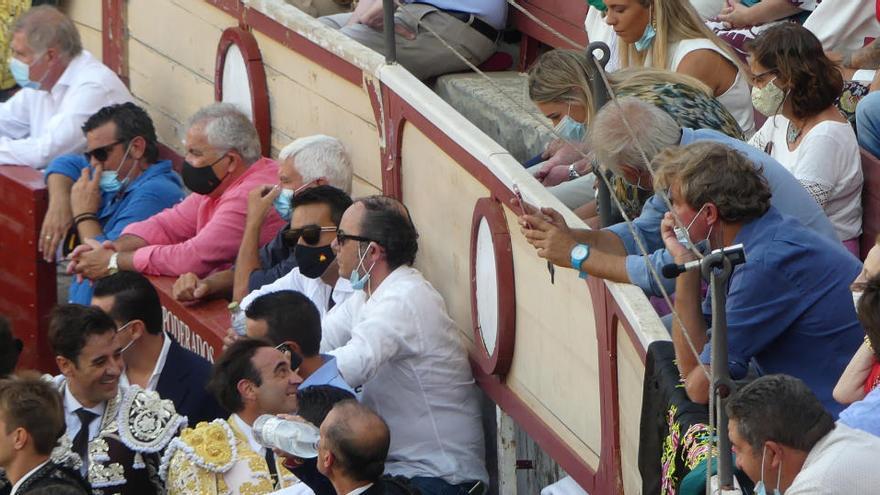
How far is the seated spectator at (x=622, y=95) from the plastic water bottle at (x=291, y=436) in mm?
1180

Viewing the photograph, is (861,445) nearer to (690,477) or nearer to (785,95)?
(690,477)

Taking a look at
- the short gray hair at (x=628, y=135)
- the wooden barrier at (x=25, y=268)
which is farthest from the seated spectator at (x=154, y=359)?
the wooden barrier at (x=25, y=268)

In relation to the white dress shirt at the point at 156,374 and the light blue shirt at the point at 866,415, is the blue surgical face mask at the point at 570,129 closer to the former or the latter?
the white dress shirt at the point at 156,374

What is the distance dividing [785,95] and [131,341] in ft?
7.79

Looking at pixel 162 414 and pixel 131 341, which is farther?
pixel 131 341

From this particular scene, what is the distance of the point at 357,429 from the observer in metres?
4.54

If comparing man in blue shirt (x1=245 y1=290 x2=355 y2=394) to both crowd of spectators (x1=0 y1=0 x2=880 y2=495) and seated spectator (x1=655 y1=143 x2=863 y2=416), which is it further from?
seated spectator (x1=655 y1=143 x2=863 y2=416)

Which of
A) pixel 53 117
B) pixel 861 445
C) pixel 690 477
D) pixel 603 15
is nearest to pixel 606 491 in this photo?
pixel 690 477

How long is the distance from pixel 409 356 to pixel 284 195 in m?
1.25

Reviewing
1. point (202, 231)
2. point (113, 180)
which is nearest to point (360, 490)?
point (202, 231)

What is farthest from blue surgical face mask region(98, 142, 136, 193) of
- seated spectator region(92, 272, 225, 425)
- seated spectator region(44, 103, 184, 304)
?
seated spectator region(92, 272, 225, 425)

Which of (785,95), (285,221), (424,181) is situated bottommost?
(285,221)

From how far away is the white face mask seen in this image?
4.98 meters

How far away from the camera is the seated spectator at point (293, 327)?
5.47 meters
